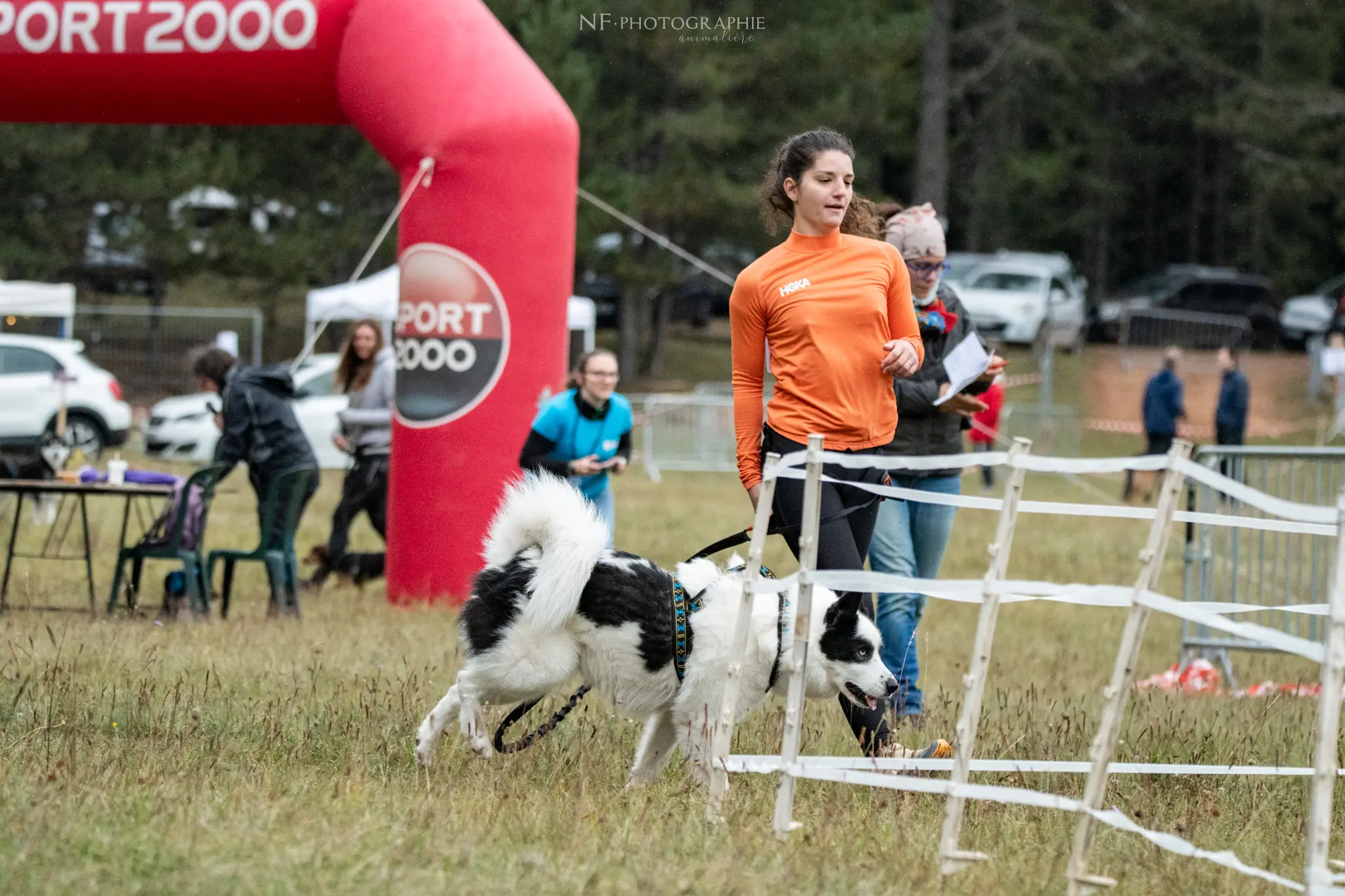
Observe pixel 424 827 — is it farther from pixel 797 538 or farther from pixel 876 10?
pixel 876 10

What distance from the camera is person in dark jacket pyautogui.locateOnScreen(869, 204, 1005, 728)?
20.3ft

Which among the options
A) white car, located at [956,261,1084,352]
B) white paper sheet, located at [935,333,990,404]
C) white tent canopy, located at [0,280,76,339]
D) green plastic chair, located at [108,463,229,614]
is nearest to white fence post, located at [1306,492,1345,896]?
white paper sheet, located at [935,333,990,404]

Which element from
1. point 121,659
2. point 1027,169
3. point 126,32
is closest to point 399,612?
point 121,659

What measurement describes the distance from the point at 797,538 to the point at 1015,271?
2921cm

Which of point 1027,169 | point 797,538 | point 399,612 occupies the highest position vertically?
point 1027,169

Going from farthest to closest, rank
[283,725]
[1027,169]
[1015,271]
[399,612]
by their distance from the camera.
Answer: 1. [1027,169]
2. [1015,271]
3. [399,612]
4. [283,725]

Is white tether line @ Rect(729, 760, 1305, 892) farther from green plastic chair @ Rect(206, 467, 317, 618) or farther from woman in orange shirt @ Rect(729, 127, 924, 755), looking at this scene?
green plastic chair @ Rect(206, 467, 317, 618)

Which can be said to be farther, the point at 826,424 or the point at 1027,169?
the point at 1027,169

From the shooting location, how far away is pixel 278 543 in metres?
9.70

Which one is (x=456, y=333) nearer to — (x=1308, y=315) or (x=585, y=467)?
(x=585, y=467)

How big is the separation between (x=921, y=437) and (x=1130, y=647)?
2698mm

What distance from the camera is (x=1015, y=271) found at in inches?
1302

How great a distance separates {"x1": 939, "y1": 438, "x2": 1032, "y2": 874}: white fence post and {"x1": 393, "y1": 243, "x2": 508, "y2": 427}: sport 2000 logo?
6.18 m

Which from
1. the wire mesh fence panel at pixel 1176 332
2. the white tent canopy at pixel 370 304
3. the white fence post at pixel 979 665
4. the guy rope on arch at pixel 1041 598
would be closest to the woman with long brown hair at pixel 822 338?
the guy rope on arch at pixel 1041 598
